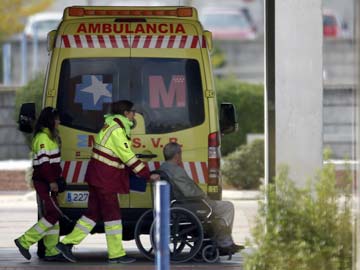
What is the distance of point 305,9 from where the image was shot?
1169 cm

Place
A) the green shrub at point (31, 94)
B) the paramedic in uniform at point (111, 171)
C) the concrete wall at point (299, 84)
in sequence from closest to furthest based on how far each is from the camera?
the concrete wall at point (299, 84), the paramedic in uniform at point (111, 171), the green shrub at point (31, 94)

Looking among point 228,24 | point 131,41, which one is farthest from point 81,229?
point 228,24

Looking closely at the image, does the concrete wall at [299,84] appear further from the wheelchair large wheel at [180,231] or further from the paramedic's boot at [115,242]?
the paramedic's boot at [115,242]

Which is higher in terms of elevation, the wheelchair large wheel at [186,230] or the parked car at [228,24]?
the parked car at [228,24]

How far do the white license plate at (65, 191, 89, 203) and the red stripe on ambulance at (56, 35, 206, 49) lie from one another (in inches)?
59.3

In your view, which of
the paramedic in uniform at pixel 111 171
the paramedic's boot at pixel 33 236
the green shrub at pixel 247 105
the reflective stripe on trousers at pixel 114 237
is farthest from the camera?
the green shrub at pixel 247 105

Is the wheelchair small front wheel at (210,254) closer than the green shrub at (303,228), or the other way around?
the green shrub at (303,228)

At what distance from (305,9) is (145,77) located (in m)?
2.17

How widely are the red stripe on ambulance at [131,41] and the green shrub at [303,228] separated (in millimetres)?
4176

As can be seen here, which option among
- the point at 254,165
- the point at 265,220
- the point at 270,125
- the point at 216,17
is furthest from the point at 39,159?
the point at 216,17

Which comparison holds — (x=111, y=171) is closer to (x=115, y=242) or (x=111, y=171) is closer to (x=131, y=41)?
(x=115, y=242)

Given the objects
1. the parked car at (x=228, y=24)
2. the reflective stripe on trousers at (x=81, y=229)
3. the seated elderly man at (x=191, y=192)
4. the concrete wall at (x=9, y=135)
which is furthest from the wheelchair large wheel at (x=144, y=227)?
the parked car at (x=228, y=24)

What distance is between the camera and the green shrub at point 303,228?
29.1 feet

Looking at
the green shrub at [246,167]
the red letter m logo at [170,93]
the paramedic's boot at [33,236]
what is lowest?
the green shrub at [246,167]
